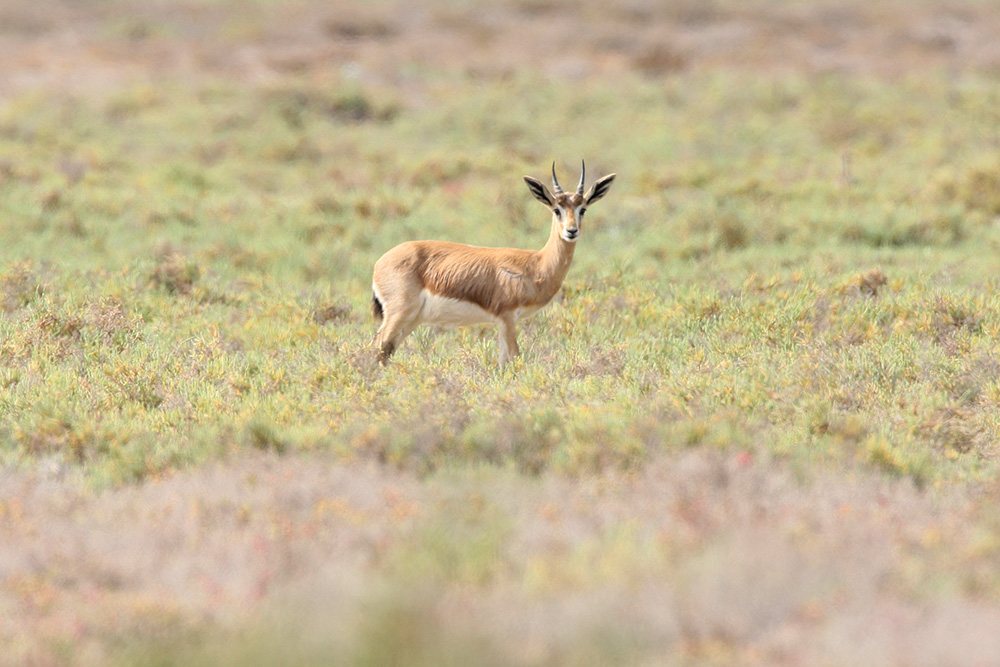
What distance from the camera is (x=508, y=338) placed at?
33.1 feet

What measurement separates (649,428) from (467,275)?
10.4 feet

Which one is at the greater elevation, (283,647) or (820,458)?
(283,647)

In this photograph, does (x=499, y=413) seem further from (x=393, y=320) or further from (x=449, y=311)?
(x=393, y=320)

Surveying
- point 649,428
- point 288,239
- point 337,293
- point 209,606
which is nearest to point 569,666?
point 209,606

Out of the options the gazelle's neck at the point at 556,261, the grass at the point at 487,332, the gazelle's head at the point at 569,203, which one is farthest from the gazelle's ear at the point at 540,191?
the grass at the point at 487,332

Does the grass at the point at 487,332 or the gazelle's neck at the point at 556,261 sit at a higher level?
the gazelle's neck at the point at 556,261


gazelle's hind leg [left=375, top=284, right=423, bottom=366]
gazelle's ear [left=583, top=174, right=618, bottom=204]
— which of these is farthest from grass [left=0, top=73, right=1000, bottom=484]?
gazelle's ear [left=583, top=174, right=618, bottom=204]

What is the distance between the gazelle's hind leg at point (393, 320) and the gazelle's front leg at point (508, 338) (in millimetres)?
802

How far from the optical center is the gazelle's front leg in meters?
10.1

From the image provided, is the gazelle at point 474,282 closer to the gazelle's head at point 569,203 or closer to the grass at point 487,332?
the gazelle's head at point 569,203

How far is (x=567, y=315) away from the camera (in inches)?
472

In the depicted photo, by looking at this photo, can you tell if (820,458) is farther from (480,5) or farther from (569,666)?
(480,5)

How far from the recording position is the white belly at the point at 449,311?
10000mm

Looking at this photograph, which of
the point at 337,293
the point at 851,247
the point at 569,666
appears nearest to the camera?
the point at 569,666
